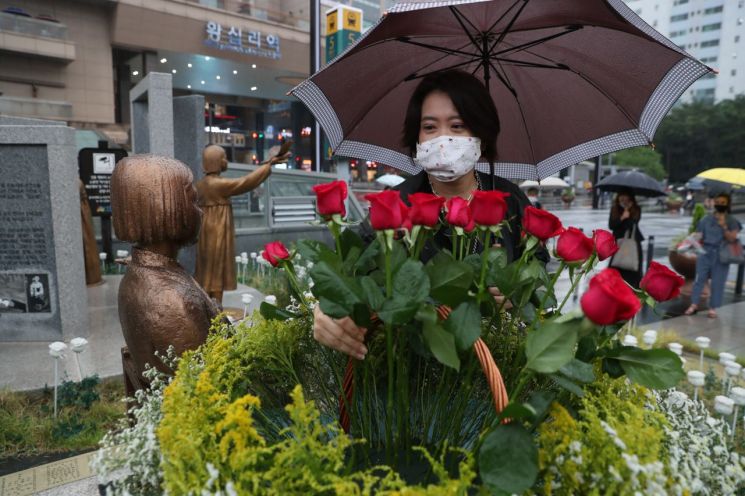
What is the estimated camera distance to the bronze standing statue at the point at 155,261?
1754mm

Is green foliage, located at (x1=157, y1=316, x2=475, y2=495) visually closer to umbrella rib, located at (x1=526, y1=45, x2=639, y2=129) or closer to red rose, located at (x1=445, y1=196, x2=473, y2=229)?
red rose, located at (x1=445, y1=196, x2=473, y2=229)

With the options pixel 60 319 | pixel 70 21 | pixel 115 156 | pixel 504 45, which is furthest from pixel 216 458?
pixel 70 21

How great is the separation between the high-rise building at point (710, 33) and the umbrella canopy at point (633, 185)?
62.4m

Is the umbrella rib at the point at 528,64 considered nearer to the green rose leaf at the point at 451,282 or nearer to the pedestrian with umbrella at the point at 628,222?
the green rose leaf at the point at 451,282

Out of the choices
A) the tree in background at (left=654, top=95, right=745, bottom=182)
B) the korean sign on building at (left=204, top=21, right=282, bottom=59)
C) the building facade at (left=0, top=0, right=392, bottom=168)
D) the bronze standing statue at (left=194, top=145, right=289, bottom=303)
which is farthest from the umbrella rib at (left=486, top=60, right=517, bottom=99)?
the tree in background at (left=654, top=95, right=745, bottom=182)

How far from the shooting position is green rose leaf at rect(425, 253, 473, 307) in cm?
80

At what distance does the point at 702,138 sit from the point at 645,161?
185 inches

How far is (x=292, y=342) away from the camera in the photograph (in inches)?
44.1

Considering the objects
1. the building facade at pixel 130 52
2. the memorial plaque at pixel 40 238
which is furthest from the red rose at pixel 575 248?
the building facade at pixel 130 52

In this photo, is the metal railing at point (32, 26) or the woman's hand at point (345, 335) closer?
the woman's hand at point (345, 335)

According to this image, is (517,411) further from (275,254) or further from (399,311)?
(275,254)

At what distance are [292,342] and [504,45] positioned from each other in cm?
161

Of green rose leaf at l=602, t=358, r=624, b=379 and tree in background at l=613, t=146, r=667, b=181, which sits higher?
tree in background at l=613, t=146, r=667, b=181

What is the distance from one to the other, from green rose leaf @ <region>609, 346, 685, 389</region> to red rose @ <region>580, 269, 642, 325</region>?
20 centimetres
